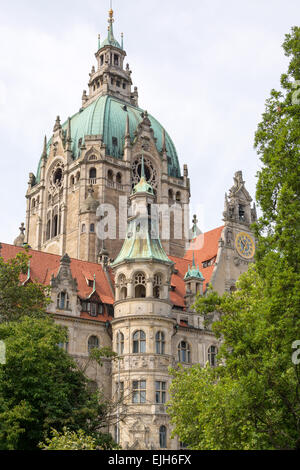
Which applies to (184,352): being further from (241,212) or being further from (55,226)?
(55,226)

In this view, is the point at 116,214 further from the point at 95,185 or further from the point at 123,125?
the point at 123,125

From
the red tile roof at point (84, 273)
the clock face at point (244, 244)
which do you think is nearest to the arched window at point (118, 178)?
the red tile roof at point (84, 273)

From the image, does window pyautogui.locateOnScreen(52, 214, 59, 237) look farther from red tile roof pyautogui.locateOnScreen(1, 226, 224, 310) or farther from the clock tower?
the clock tower

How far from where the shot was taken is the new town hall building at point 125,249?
4594 centimetres

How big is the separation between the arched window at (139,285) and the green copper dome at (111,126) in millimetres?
28763

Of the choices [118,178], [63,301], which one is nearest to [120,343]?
[63,301]

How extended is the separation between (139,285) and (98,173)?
2573 centimetres

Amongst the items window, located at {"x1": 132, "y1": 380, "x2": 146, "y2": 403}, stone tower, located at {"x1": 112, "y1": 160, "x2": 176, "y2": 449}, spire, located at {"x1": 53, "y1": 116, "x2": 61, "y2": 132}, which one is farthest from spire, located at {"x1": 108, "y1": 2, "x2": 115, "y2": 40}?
window, located at {"x1": 132, "y1": 380, "x2": 146, "y2": 403}

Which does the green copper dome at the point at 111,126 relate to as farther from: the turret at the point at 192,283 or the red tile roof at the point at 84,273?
the turret at the point at 192,283

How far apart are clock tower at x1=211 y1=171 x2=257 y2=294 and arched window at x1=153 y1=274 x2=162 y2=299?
9067 mm

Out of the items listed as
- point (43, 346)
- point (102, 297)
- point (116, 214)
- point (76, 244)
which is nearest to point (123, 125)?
point (116, 214)

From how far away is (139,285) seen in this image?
4988 centimetres

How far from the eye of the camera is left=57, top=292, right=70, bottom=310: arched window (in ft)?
154
